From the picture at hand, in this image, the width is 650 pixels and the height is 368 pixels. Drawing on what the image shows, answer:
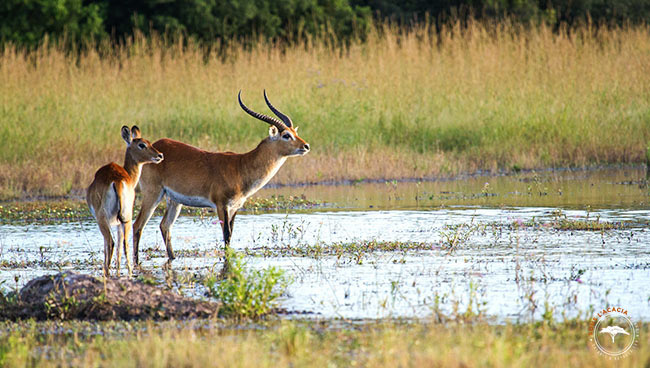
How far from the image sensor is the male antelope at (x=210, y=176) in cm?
1067

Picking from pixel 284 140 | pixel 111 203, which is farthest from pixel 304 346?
pixel 284 140

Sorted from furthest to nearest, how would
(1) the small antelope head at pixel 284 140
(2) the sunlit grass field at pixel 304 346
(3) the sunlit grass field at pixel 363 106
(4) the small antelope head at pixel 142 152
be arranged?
1. (3) the sunlit grass field at pixel 363 106
2. (1) the small antelope head at pixel 284 140
3. (4) the small antelope head at pixel 142 152
4. (2) the sunlit grass field at pixel 304 346

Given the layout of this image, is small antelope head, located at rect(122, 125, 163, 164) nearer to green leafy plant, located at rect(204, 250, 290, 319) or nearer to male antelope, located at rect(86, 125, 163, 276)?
male antelope, located at rect(86, 125, 163, 276)

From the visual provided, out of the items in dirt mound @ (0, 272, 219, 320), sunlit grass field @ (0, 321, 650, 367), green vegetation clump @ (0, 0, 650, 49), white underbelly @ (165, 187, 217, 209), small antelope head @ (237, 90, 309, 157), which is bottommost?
sunlit grass field @ (0, 321, 650, 367)

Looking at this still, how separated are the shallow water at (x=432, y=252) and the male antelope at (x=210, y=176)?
1.42ft

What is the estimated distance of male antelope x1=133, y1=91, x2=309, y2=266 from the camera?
35.0ft

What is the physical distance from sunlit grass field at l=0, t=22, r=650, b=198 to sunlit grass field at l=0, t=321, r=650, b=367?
30.9 ft

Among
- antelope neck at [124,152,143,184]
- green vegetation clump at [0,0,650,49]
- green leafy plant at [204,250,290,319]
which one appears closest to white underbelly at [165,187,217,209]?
antelope neck at [124,152,143,184]

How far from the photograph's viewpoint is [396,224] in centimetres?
1205

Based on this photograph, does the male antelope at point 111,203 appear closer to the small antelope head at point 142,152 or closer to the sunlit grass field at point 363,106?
the small antelope head at point 142,152

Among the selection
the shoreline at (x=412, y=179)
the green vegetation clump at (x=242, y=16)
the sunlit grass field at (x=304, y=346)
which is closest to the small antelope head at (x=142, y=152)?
the sunlit grass field at (x=304, y=346)

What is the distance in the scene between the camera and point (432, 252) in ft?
32.5

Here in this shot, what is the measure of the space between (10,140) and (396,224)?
27.8 feet

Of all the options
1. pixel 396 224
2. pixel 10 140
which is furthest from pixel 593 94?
pixel 10 140
